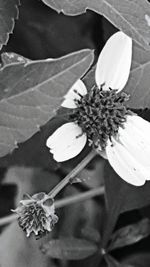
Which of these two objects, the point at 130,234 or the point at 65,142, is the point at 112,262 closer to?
the point at 130,234

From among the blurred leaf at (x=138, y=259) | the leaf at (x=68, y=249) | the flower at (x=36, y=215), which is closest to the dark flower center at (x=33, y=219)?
the flower at (x=36, y=215)

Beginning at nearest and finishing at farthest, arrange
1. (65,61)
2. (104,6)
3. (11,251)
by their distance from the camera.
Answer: (65,61), (104,6), (11,251)

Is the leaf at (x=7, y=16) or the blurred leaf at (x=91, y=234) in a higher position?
the leaf at (x=7, y=16)

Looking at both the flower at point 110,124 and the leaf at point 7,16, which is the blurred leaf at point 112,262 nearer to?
the flower at point 110,124

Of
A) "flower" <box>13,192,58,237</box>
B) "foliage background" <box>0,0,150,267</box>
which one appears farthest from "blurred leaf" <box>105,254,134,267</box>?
"flower" <box>13,192,58,237</box>

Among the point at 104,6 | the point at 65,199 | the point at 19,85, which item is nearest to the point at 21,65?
the point at 19,85

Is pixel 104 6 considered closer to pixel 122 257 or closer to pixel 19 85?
pixel 19 85
